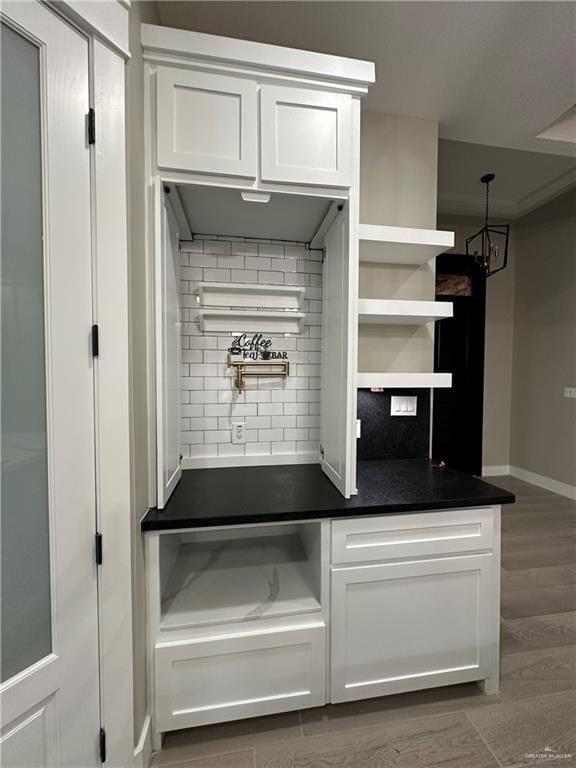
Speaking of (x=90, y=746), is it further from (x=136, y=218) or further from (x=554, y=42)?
(x=554, y=42)

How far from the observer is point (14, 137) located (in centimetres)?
87

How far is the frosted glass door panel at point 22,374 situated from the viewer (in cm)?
86

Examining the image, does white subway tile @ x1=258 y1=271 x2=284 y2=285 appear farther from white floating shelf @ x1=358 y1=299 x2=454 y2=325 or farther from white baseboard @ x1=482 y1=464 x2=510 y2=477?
white baseboard @ x1=482 y1=464 x2=510 y2=477

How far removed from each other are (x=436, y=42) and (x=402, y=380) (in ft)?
5.48

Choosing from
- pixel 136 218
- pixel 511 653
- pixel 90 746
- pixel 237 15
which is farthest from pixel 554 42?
pixel 90 746

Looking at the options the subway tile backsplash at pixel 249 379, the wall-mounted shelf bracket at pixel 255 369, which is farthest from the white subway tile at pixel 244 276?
the wall-mounted shelf bracket at pixel 255 369

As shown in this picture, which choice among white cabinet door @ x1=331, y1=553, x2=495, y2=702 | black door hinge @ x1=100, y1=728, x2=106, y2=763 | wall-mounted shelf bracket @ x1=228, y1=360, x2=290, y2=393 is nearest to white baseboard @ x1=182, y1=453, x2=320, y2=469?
wall-mounted shelf bracket @ x1=228, y1=360, x2=290, y2=393

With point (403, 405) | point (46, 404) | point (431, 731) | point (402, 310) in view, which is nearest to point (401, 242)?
point (402, 310)

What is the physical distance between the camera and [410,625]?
143cm

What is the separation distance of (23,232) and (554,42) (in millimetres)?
2507

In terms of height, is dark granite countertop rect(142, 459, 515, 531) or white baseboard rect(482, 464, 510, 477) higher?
dark granite countertop rect(142, 459, 515, 531)

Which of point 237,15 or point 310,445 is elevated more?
point 237,15

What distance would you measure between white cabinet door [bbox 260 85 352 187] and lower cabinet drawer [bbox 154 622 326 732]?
1.84 m

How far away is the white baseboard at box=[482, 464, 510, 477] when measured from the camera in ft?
14.7
